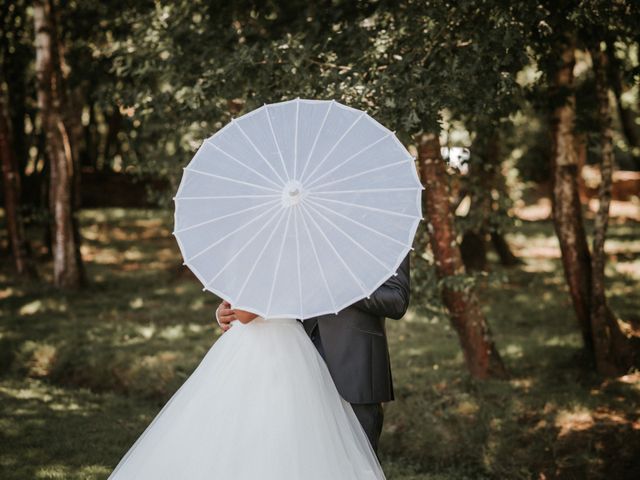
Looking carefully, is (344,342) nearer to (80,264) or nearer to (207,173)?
(207,173)

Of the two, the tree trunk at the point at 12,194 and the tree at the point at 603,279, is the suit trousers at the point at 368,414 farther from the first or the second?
the tree trunk at the point at 12,194

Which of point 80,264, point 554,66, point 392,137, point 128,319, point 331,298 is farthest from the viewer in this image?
point 80,264

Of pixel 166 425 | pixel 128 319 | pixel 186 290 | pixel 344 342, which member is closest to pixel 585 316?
pixel 344 342

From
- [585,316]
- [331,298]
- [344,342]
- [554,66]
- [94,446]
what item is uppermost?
[554,66]

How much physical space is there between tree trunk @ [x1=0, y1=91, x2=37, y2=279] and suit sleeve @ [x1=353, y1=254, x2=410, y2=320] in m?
11.3

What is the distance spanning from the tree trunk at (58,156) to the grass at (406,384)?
538 millimetres

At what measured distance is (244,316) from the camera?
3.99 meters

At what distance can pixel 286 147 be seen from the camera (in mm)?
3875

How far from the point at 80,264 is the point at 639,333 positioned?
9.11 meters

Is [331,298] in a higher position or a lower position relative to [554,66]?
lower

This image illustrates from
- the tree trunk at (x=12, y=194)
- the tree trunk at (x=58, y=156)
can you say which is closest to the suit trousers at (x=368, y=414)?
the tree trunk at (x=58, y=156)

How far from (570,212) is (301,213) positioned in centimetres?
546

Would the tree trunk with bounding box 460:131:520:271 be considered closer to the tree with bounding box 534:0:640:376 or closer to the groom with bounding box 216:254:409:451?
the tree with bounding box 534:0:640:376

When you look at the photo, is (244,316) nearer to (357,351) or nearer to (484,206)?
(357,351)
